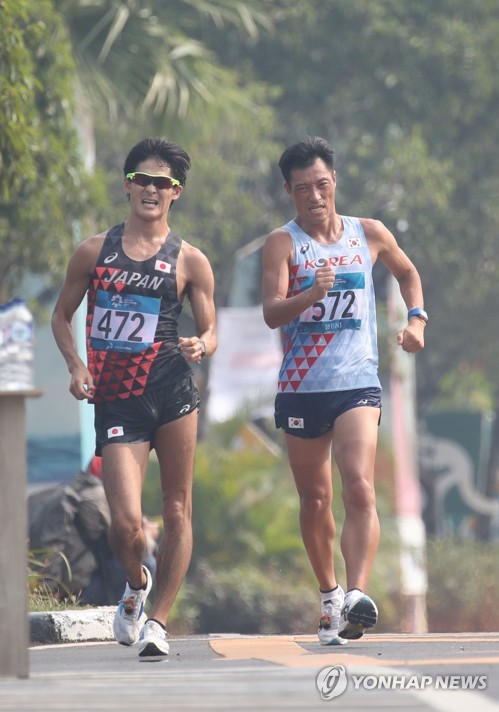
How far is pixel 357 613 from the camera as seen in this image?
23.2 feet

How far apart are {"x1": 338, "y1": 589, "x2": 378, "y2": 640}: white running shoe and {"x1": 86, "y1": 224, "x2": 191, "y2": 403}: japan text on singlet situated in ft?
3.78

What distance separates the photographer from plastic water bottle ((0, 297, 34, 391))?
21.7m

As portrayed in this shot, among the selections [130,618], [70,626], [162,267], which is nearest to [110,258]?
[162,267]

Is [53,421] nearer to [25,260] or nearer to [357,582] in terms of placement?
[25,260]

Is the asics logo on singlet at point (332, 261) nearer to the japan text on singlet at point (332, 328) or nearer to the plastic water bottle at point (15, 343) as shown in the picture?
the japan text on singlet at point (332, 328)

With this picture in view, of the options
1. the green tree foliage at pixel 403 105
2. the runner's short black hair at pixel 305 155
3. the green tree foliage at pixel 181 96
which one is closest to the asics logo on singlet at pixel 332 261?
the runner's short black hair at pixel 305 155

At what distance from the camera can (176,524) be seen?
24.5 ft

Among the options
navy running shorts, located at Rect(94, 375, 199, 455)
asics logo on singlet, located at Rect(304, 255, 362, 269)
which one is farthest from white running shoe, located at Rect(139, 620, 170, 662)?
asics logo on singlet, located at Rect(304, 255, 362, 269)

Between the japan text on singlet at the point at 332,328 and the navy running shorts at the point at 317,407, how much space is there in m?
0.03

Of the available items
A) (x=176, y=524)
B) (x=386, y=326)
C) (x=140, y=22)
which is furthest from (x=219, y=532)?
(x=176, y=524)

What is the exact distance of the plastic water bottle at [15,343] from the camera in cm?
2166

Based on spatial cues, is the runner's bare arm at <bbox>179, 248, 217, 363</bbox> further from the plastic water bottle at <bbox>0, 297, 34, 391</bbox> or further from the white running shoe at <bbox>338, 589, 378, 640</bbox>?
the plastic water bottle at <bbox>0, 297, 34, 391</bbox>

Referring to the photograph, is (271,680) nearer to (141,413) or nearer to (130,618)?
(130,618)

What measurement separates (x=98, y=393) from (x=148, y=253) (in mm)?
601
